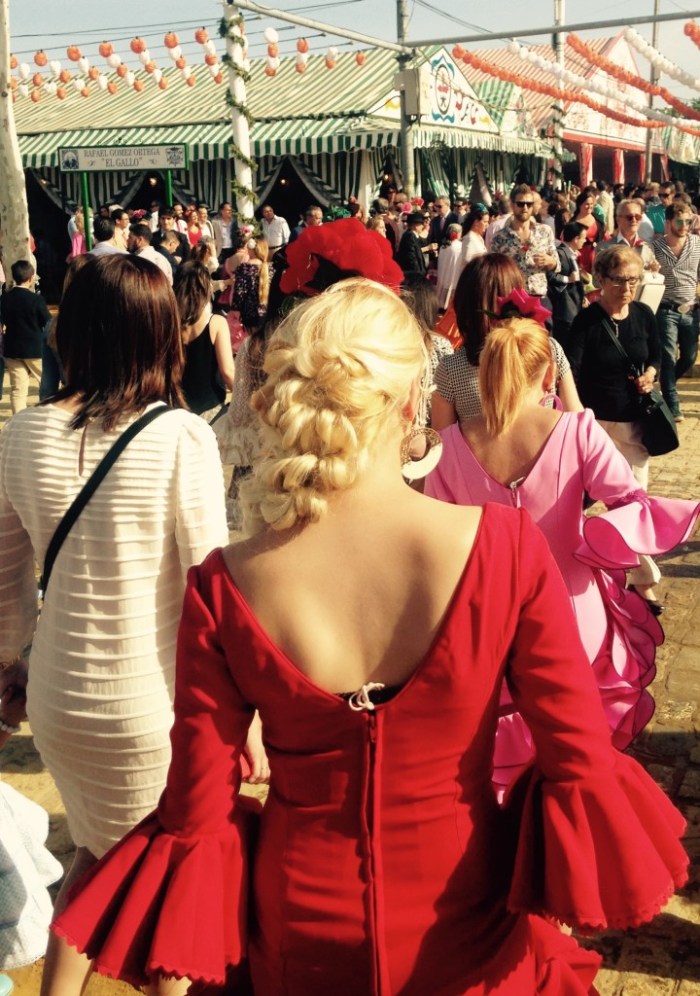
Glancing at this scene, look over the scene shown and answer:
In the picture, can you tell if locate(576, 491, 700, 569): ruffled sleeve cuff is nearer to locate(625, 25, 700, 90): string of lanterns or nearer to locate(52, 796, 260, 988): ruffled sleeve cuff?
locate(52, 796, 260, 988): ruffled sleeve cuff

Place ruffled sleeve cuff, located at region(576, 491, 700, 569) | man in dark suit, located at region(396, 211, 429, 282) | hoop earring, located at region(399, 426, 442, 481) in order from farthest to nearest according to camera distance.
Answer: man in dark suit, located at region(396, 211, 429, 282) → ruffled sleeve cuff, located at region(576, 491, 700, 569) → hoop earring, located at region(399, 426, 442, 481)

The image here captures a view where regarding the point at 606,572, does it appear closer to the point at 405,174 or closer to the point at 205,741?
the point at 205,741

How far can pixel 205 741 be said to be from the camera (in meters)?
1.66

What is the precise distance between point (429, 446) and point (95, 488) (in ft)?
2.49

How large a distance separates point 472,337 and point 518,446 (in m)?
1.16

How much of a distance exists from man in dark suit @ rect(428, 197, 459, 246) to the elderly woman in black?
12.6 metres

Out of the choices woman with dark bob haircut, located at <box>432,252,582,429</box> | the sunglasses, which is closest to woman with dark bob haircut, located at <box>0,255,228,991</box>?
woman with dark bob haircut, located at <box>432,252,582,429</box>

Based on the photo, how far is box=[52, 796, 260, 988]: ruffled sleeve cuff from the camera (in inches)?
63.6

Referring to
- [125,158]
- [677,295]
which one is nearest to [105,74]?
[125,158]

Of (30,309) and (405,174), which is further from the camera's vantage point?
(405,174)

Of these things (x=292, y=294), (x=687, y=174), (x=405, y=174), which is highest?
(x=292, y=294)

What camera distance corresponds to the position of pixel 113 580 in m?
2.42

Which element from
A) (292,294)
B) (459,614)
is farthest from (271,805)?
(292,294)

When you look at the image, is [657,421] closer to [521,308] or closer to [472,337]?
[472,337]
